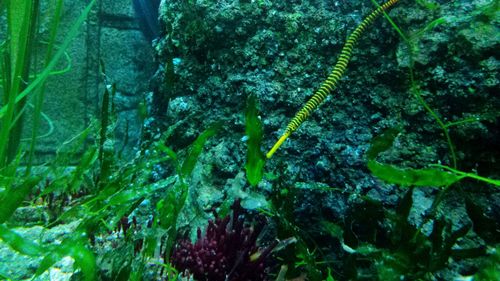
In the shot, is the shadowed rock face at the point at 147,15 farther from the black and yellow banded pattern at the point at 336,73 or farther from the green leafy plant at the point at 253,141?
the green leafy plant at the point at 253,141

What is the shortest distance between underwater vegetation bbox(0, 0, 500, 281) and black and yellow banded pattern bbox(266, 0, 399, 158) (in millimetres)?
14

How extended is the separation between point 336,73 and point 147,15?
18.6ft

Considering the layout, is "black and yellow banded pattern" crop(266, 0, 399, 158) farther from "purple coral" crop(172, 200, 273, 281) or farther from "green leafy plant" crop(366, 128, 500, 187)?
"green leafy plant" crop(366, 128, 500, 187)

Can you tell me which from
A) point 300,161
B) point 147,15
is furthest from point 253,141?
point 147,15

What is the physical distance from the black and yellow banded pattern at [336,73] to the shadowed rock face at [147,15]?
5470 millimetres

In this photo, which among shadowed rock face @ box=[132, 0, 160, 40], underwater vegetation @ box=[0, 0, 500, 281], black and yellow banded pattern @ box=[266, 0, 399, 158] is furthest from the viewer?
shadowed rock face @ box=[132, 0, 160, 40]

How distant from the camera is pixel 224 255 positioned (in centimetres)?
261

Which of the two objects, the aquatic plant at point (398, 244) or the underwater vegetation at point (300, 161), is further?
the underwater vegetation at point (300, 161)

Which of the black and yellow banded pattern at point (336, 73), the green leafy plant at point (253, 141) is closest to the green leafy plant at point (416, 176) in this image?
the green leafy plant at point (253, 141)

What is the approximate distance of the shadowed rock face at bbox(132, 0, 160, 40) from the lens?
754cm

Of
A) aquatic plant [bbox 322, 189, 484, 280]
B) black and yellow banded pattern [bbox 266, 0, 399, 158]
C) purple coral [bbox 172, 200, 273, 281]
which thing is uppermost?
black and yellow banded pattern [bbox 266, 0, 399, 158]

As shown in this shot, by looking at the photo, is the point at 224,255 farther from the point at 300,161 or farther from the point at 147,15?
the point at 147,15

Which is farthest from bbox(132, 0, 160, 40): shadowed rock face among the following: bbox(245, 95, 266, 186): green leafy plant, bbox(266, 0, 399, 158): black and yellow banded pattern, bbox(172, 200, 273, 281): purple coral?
bbox(172, 200, 273, 281): purple coral

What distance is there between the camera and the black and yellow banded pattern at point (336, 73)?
3.02m
